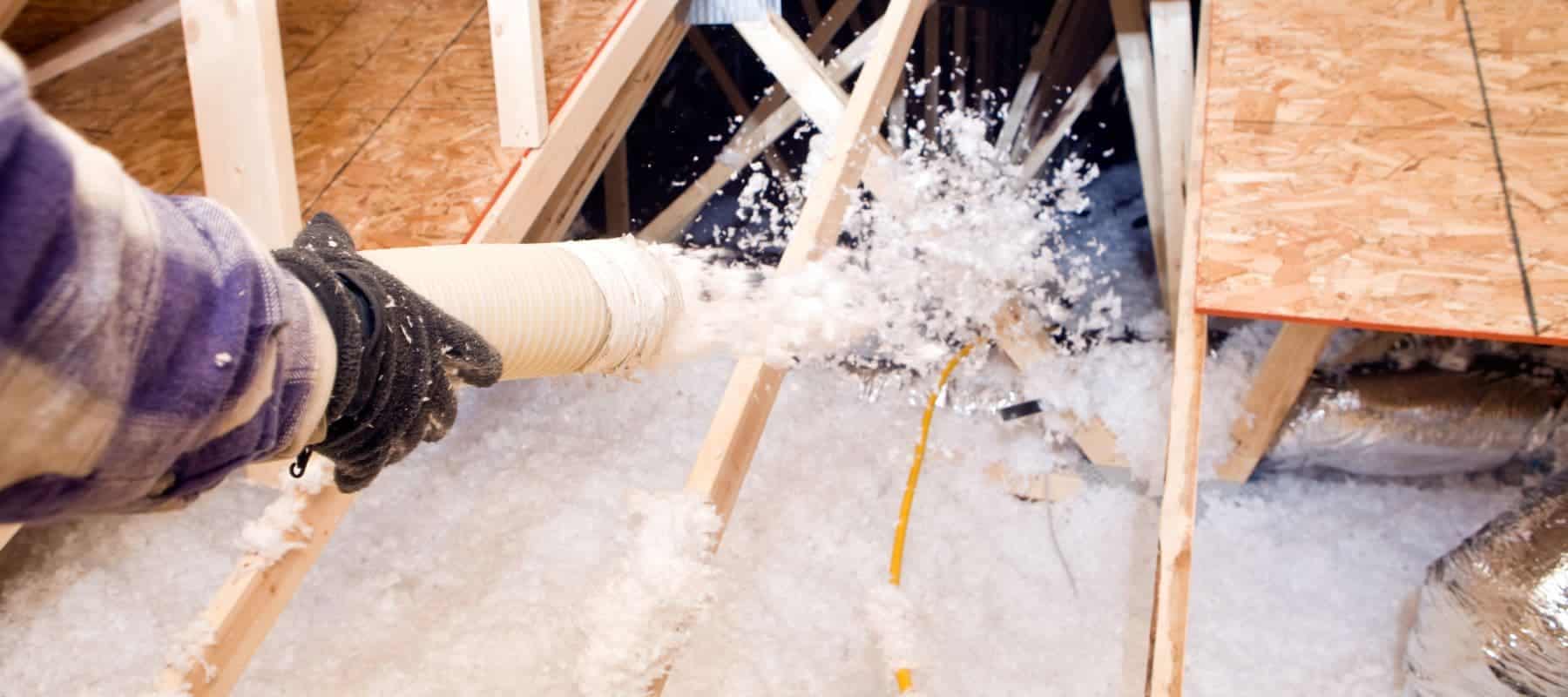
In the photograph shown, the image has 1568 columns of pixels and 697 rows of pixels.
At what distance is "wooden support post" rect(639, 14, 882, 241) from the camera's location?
2.53 metres

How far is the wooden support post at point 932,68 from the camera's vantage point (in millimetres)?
3250

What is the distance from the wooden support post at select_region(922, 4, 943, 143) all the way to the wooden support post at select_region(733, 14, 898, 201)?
120 cm

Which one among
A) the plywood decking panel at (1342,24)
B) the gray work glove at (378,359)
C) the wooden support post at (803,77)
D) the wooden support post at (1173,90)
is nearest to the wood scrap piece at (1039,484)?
the wooden support post at (1173,90)

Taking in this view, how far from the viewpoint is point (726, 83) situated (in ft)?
10.7

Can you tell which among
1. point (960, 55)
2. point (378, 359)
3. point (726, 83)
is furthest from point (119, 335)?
point (960, 55)

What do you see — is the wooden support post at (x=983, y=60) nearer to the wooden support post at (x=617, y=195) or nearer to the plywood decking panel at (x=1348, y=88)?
the wooden support post at (x=617, y=195)

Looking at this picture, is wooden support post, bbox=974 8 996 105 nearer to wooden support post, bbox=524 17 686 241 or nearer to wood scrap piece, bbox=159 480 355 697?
wooden support post, bbox=524 17 686 241

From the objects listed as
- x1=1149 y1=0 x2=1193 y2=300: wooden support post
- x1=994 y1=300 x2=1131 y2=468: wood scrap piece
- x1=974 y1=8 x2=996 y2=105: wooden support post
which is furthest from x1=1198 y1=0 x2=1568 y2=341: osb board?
x1=974 y1=8 x2=996 y2=105: wooden support post

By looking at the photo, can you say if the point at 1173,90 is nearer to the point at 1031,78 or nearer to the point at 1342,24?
the point at 1342,24

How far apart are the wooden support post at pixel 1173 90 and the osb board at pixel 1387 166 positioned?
0.18 meters

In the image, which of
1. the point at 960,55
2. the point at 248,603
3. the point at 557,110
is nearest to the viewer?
the point at 248,603

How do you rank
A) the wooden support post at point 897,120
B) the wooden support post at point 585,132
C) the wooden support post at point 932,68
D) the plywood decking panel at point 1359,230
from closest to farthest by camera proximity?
1. the plywood decking panel at point 1359,230
2. the wooden support post at point 585,132
3. the wooden support post at point 897,120
4. the wooden support post at point 932,68

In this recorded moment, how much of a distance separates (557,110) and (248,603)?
1027mm

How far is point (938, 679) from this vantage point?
5.84ft
